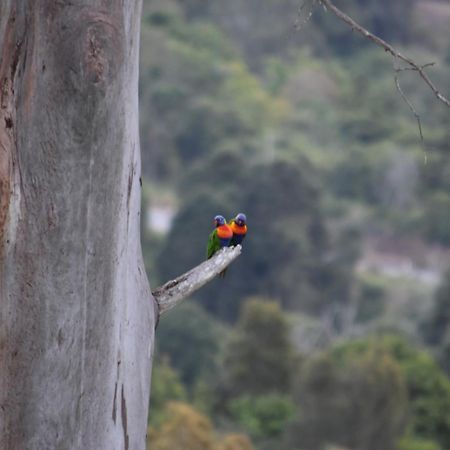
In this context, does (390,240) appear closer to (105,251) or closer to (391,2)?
(391,2)

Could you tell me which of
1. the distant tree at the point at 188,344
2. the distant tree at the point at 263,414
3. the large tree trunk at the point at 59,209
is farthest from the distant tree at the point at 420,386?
the large tree trunk at the point at 59,209

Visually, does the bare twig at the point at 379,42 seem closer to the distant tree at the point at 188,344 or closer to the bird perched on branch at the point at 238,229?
the bird perched on branch at the point at 238,229

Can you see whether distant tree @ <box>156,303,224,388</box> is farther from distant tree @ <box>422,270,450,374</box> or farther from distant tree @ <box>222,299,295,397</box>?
distant tree @ <box>422,270,450,374</box>

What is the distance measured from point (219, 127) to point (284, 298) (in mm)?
12102

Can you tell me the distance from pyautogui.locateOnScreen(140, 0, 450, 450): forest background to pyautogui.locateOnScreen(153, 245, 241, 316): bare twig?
94cm

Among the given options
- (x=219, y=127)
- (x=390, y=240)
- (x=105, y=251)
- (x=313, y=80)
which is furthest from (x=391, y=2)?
(x=105, y=251)

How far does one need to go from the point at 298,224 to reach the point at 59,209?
36.0 meters

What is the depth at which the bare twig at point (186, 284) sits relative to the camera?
17.8 feet

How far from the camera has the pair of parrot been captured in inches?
265

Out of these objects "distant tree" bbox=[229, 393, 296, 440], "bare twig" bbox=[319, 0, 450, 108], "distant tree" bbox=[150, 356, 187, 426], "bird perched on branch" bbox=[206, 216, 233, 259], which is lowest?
"distant tree" bbox=[229, 393, 296, 440]

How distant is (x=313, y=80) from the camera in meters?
59.5

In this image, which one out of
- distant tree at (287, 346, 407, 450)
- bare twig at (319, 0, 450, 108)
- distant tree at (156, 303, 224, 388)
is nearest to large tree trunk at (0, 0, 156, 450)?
bare twig at (319, 0, 450, 108)

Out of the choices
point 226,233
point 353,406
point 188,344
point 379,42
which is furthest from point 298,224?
point 379,42

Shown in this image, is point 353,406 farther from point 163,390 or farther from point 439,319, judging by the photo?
point 439,319
